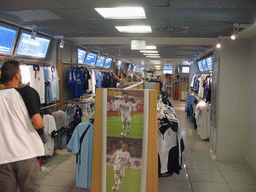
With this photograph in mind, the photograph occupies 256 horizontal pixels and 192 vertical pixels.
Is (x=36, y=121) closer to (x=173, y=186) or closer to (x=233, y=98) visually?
(x=173, y=186)

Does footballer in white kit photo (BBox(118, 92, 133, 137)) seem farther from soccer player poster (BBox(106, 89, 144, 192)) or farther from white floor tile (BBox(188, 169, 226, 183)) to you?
white floor tile (BBox(188, 169, 226, 183))

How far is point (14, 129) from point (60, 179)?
7.35 ft

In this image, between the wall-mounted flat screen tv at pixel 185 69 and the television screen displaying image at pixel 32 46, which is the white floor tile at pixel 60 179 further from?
the wall-mounted flat screen tv at pixel 185 69

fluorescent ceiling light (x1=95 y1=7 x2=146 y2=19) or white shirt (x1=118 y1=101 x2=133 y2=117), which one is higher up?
fluorescent ceiling light (x1=95 y1=7 x2=146 y2=19)

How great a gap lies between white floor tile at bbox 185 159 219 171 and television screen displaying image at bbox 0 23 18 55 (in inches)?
176

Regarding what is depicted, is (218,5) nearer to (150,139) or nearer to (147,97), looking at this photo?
(147,97)

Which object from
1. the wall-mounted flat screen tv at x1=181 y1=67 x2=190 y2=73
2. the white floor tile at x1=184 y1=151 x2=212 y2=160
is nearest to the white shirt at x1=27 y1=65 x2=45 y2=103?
the white floor tile at x1=184 y1=151 x2=212 y2=160

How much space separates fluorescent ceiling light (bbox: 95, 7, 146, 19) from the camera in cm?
311

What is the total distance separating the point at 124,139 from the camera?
8.57 feet

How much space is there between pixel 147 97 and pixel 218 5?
1.47 meters

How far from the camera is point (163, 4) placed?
275 centimetres

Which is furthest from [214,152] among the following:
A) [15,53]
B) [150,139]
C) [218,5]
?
[15,53]

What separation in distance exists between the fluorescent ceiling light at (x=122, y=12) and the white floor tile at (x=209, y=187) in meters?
3.04

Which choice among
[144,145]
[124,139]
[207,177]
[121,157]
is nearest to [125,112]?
[124,139]
